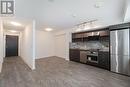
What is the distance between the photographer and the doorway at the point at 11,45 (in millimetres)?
9023

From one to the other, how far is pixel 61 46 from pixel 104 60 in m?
4.51

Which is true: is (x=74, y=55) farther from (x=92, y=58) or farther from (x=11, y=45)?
(x=11, y=45)

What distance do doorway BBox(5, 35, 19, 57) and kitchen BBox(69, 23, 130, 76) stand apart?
5.89 metres

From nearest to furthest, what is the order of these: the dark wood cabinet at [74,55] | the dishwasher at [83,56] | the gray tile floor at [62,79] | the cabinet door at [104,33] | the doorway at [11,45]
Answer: the gray tile floor at [62,79] → the cabinet door at [104,33] → the dishwasher at [83,56] → the dark wood cabinet at [74,55] → the doorway at [11,45]

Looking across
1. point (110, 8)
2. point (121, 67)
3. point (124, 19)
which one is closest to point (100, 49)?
point (121, 67)

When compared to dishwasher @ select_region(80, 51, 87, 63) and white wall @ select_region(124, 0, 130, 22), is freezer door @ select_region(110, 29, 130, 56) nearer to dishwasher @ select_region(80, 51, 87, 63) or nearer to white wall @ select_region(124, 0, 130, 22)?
white wall @ select_region(124, 0, 130, 22)

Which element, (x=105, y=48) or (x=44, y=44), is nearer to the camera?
(x=105, y=48)

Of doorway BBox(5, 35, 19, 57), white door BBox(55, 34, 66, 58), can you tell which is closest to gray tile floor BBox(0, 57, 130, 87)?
white door BBox(55, 34, 66, 58)

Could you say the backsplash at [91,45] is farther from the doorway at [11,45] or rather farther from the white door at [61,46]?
the doorway at [11,45]

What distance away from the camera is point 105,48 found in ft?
15.0

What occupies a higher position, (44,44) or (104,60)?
(44,44)

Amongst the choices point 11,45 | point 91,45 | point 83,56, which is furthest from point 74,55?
point 11,45

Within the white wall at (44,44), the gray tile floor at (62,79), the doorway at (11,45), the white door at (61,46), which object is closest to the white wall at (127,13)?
the gray tile floor at (62,79)

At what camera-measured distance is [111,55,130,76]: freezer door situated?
3.69m
